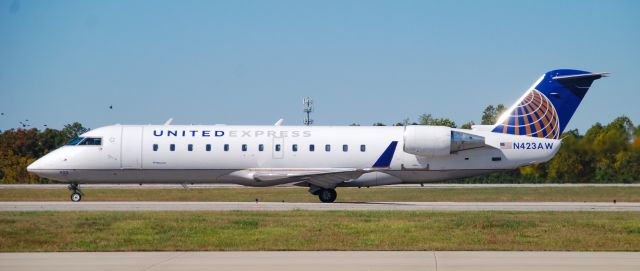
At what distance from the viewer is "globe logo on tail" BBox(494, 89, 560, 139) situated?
37.9 m

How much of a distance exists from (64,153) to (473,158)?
1703 centimetres

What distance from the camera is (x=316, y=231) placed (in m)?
23.3

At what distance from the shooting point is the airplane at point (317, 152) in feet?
122

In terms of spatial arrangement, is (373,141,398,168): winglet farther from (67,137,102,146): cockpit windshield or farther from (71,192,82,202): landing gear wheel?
(71,192,82,202): landing gear wheel

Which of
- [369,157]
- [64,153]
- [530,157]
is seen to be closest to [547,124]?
[530,157]

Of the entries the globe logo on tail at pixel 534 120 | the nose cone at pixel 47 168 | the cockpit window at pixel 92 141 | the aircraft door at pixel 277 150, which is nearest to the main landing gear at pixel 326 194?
the aircraft door at pixel 277 150

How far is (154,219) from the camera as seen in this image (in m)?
26.6

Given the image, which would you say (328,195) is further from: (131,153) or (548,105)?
(548,105)

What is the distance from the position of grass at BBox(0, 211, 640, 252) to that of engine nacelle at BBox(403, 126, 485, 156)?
7.34 meters

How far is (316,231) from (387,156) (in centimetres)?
1437

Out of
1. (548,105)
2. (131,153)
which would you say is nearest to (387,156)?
(548,105)

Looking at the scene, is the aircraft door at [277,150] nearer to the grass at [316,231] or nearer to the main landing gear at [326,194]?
the main landing gear at [326,194]

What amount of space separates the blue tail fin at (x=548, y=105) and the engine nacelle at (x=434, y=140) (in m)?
1.79
